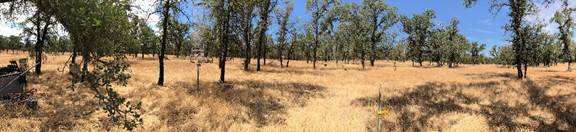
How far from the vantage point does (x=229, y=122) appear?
71.7 feet

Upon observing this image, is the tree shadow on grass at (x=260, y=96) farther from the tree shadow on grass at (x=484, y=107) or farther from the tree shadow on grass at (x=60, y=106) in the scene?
the tree shadow on grass at (x=60, y=106)

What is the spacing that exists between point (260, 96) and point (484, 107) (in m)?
11.7

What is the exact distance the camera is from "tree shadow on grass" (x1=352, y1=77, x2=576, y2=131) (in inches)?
850

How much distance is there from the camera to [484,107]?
25031mm

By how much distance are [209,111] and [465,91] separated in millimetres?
15404

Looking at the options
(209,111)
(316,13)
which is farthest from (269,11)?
(209,111)

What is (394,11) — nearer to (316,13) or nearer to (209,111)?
(316,13)

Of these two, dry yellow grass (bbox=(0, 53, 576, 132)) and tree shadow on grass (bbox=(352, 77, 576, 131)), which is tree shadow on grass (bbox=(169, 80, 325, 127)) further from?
tree shadow on grass (bbox=(352, 77, 576, 131))

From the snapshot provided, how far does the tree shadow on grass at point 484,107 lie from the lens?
70.8 feet

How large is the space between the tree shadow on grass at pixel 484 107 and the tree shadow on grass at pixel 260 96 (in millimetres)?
3904

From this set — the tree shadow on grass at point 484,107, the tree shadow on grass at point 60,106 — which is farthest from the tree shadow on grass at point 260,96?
the tree shadow on grass at point 60,106

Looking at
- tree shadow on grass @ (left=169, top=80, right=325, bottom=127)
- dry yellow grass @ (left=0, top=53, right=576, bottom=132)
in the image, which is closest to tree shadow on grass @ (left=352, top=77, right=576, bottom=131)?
dry yellow grass @ (left=0, top=53, right=576, bottom=132)

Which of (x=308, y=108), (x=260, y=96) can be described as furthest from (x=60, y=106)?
(x=308, y=108)

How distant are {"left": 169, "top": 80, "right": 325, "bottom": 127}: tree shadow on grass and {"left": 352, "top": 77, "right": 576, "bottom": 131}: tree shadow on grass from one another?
3.90m
